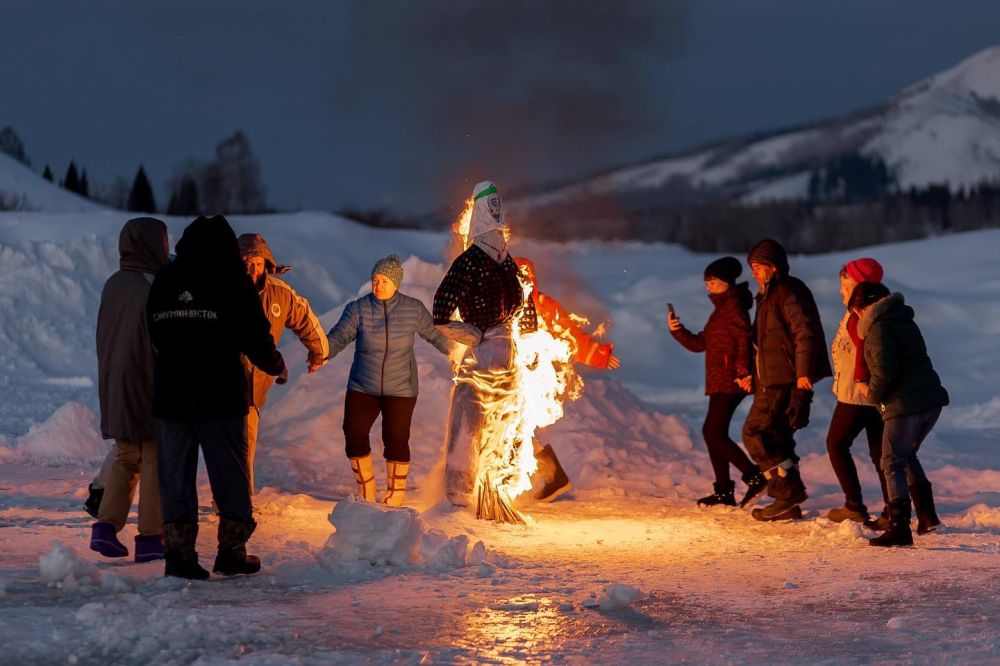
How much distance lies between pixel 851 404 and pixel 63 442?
7.73 meters

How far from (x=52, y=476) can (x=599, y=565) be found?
5.88m

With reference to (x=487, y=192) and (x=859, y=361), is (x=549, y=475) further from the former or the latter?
(x=859, y=361)

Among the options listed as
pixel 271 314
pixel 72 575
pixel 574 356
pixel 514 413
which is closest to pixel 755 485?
pixel 574 356

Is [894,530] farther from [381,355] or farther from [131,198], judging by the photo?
[131,198]

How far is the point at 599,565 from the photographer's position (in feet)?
24.4

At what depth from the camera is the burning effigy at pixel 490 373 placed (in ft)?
29.7

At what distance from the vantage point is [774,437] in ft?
31.2

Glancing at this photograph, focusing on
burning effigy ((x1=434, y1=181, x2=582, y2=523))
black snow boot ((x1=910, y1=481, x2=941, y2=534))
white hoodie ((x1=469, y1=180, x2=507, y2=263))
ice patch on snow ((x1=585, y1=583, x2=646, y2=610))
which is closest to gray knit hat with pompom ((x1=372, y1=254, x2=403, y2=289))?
burning effigy ((x1=434, y1=181, x2=582, y2=523))

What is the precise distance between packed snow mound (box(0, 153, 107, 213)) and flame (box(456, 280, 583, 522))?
1878 inches

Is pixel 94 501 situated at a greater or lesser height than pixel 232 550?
greater

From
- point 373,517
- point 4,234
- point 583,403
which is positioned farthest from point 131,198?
point 373,517

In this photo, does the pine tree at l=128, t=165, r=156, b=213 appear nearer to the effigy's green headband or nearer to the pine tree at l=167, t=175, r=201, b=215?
the pine tree at l=167, t=175, r=201, b=215

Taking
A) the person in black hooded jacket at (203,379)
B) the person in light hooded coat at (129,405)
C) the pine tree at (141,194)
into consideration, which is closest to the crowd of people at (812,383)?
the person in black hooded jacket at (203,379)

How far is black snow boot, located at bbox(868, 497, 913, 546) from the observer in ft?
26.4
